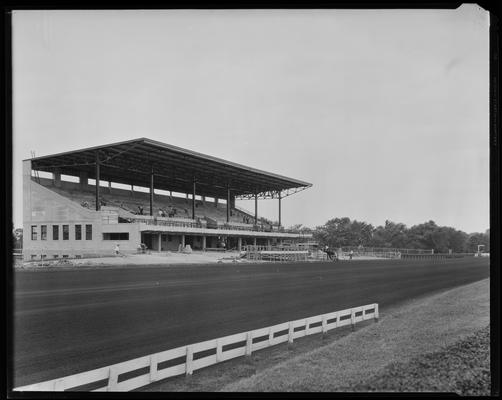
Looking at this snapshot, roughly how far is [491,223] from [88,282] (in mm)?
17646

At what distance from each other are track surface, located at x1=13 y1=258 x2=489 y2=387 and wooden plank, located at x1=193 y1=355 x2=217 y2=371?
1.49m

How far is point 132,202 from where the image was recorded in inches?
1788

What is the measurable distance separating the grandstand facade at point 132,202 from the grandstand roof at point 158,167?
9 cm

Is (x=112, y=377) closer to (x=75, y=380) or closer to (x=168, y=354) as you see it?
(x=75, y=380)

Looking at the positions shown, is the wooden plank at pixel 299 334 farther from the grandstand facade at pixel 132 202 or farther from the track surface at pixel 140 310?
the grandstand facade at pixel 132 202

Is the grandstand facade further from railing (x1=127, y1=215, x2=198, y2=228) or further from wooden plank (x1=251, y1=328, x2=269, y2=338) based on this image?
wooden plank (x1=251, y1=328, x2=269, y2=338)

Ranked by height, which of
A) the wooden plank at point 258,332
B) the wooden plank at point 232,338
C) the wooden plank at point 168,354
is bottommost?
the wooden plank at point 258,332

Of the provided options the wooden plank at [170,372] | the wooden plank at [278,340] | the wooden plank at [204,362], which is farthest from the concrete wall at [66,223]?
the wooden plank at [170,372]

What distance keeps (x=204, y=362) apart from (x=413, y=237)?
1115 cm

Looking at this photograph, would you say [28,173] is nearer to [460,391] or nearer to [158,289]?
[158,289]

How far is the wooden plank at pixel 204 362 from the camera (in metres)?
6.94

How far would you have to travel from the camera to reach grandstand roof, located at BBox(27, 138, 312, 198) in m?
37.0
